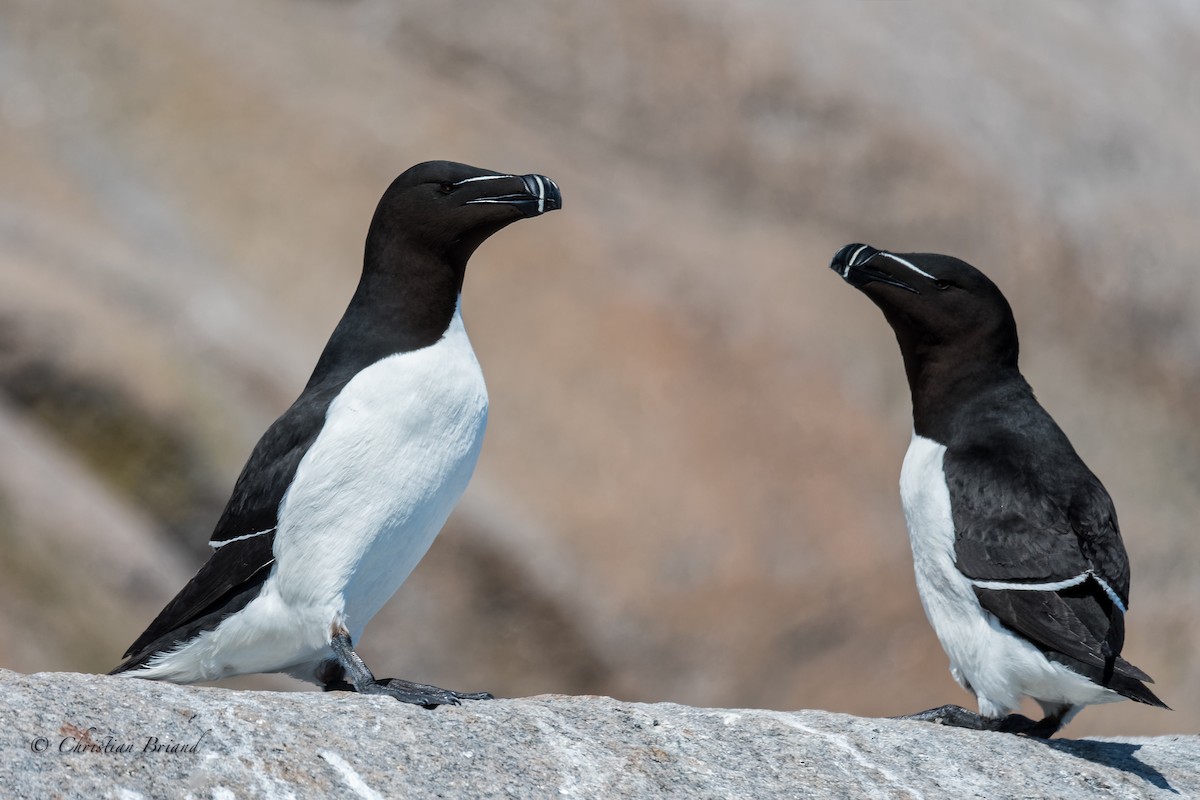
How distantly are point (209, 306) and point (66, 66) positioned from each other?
2.68 m

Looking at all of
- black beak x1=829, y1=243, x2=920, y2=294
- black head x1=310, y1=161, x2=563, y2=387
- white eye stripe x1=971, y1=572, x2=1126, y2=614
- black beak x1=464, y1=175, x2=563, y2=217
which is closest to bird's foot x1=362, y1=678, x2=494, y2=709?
black head x1=310, y1=161, x2=563, y2=387

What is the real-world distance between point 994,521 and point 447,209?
7.71 feet

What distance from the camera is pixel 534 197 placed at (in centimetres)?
556

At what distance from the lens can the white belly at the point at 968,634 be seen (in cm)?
530

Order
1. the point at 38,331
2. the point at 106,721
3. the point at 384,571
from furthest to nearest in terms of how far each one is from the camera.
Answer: the point at 38,331 → the point at 384,571 → the point at 106,721

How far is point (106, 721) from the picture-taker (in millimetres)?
4168

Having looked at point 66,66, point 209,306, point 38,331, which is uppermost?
point 66,66

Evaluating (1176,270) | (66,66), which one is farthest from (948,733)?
(66,66)

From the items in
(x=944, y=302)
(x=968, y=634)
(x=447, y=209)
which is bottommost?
(x=968, y=634)

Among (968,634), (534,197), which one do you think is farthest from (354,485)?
(968,634)

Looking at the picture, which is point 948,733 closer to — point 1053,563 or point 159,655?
point 1053,563

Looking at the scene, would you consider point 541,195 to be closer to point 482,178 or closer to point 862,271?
point 482,178

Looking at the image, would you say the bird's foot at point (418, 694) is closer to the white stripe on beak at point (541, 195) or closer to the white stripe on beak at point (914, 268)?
the white stripe on beak at point (541, 195)

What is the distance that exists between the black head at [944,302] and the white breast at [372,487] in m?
1.84
